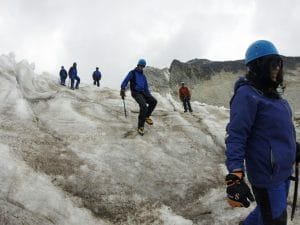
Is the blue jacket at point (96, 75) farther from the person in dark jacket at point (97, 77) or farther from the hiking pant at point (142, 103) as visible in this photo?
the hiking pant at point (142, 103)

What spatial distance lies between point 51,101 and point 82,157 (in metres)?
7.32

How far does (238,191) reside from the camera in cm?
529

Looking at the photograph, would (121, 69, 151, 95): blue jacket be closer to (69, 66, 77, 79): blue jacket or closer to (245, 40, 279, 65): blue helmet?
(245, 40, 279, 65): blue helmet

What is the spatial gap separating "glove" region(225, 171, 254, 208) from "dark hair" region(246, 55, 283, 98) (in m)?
1.15

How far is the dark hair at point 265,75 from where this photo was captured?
566 cm

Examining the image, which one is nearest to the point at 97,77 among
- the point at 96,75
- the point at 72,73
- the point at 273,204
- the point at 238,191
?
the point at 96,75

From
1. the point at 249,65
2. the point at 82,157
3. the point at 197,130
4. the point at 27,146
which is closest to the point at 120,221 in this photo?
the point at 82,157

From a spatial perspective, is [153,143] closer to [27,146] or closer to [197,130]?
[197,130]

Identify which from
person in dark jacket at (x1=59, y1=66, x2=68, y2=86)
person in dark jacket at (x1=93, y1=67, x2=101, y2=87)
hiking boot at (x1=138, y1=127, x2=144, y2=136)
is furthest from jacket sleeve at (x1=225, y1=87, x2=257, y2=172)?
person in dark jacket at (x1=93, y1=67, x2=101, y2=87)

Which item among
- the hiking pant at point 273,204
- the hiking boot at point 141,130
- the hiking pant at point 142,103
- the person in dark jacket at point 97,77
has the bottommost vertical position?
the person in dark jacket at point 97,77

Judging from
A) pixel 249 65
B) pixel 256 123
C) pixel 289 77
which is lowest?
pixel 289 77

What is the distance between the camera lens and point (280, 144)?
5656mm

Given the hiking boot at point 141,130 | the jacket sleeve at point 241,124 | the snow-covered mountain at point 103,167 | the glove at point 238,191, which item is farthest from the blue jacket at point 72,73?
the glove at point 238,191

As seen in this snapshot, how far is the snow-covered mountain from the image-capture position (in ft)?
33.6
